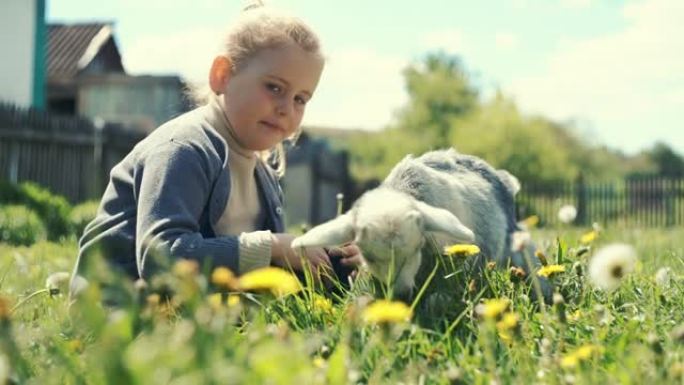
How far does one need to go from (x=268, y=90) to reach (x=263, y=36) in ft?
0.80

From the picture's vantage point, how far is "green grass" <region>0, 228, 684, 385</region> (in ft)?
5.50

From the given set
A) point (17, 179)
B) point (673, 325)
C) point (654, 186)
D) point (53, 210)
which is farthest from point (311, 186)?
point (673, 325)

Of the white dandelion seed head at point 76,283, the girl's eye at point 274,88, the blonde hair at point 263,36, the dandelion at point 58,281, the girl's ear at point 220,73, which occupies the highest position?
the blonde hair at point 263,36

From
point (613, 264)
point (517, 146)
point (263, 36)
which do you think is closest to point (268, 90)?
point (263, 36)

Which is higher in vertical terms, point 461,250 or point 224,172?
point 224,172

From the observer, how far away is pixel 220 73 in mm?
4172

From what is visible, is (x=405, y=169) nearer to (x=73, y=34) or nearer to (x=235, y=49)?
(x=235, y=49)

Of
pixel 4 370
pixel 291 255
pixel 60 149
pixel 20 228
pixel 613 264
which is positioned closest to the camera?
pixel 4 370

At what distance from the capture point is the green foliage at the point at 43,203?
8.51 meters

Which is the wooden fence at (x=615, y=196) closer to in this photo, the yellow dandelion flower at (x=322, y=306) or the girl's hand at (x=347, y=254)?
the girl's hand at (x=347, y=254)

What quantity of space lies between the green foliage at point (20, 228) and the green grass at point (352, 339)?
13.4 ft

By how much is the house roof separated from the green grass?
93.5 feet

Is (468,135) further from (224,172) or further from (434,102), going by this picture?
(224,172)

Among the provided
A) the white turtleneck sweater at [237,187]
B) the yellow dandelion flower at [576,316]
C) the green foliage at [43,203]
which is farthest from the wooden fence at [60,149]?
the yellow dandelion flower at [576,316]
